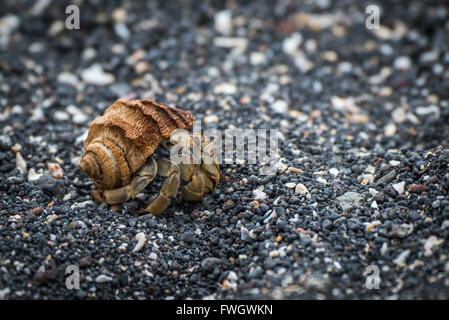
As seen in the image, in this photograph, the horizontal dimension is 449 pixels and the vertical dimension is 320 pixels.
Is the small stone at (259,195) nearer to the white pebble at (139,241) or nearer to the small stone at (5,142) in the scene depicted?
the white pebble at (139,241)

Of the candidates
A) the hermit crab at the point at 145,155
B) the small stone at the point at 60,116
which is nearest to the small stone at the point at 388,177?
the hermit crab at the point at 145,155

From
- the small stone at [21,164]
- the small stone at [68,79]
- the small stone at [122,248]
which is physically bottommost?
the small stone at [122,248]

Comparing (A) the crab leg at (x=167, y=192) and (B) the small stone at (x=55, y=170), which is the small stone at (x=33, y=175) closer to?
(B) the small stone at (x=55, y=170)

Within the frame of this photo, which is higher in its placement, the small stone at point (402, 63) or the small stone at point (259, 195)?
the small stone at point (402, 63)

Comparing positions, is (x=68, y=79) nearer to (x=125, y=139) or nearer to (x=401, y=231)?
(x=125, y=139)

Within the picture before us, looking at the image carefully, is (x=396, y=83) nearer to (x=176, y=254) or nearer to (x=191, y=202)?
(x=191, y=202)

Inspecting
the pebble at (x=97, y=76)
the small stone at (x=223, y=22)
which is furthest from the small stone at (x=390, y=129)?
the pebble at (x=97, y=76)

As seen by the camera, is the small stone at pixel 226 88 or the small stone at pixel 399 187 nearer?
the small stone at pixel 399 187

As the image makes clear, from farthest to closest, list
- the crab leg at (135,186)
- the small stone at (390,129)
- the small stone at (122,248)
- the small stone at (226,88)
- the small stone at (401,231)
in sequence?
the small stone at (226,88) → the small stone at (390,129) → the crab leg at (135,186) → the small stone at (122,248) → the small stone at (401,231)
